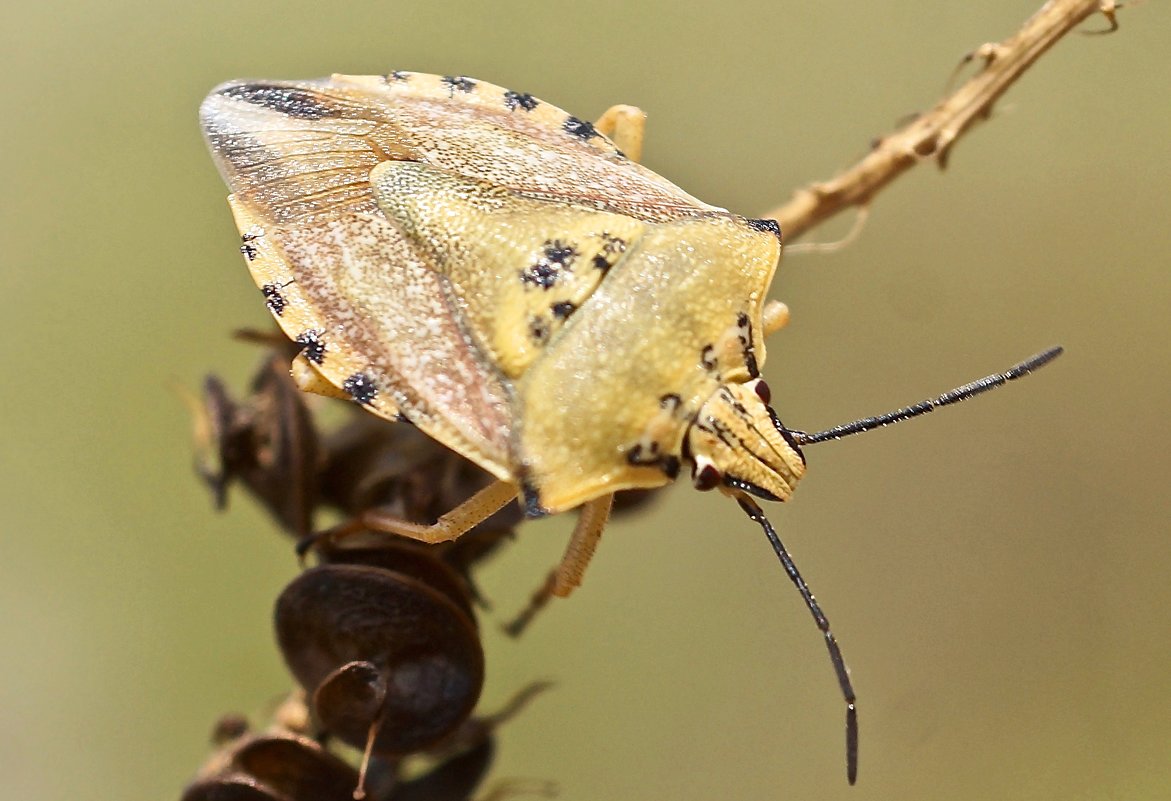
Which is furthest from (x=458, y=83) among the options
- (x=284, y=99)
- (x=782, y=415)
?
(x=782, y=415)

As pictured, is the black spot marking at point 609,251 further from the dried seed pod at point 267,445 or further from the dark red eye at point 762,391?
the dried seed pod at point 267,445

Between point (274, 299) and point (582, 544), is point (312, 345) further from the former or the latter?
point (582, 544)

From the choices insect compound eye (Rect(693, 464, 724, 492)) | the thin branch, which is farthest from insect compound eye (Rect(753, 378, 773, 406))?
the thin branch

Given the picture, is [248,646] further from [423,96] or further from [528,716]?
[423,96]

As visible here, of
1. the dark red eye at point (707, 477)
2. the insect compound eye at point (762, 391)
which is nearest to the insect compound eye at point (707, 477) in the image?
the dark red eye at point (707, 477)

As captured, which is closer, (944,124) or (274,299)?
(274,299)
